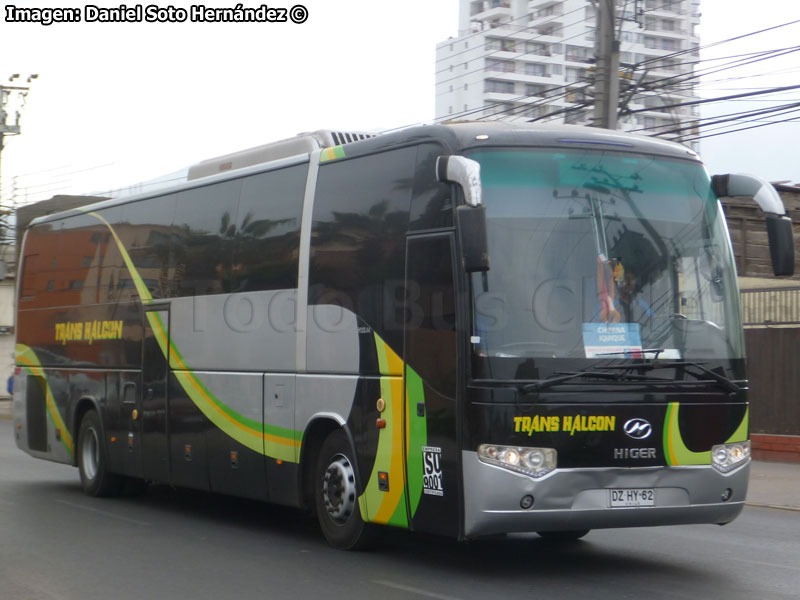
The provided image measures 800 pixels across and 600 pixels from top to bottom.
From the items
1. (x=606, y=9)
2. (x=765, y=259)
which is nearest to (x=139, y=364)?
(x=606, y=9)

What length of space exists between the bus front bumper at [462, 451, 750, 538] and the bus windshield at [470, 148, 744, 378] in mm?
759

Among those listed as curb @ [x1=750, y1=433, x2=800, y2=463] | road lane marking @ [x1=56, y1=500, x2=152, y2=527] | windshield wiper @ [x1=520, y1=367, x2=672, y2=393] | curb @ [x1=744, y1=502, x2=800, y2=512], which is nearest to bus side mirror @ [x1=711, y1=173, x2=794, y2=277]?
windshield wiper @ [x1=520, y1=367, x2=672, y2=393]

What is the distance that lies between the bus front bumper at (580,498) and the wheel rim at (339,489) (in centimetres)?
170

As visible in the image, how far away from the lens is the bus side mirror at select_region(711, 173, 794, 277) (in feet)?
28.8

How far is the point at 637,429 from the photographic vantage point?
325 inches

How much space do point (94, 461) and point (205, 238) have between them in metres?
3.97

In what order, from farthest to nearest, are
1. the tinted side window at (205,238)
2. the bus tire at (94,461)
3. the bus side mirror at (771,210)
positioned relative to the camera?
the bus tire at (94,461), the tinted side window at (205,238), the bus side mirror at (771,210)

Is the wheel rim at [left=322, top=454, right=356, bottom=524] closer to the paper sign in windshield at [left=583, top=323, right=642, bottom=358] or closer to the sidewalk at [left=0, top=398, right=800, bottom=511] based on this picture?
the paper sign in windshield at [left=583, top=323, right=642, bottom=358]

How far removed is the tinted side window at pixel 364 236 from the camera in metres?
9.06

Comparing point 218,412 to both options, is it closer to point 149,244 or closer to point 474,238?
point 149,244

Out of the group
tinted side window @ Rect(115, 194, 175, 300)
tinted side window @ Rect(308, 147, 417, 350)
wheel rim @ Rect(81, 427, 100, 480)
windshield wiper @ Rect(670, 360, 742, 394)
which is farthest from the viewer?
wheel rim @ Rect(81, 427, 100, 480)

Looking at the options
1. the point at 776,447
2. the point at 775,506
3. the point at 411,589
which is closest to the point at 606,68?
the point at 776,447

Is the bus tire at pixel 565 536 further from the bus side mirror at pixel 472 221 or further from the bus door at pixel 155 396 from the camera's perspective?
the bus door at pixel 155 396

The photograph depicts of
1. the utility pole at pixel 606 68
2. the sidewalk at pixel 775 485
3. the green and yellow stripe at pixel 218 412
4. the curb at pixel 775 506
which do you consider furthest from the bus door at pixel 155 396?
the utility pole at pixel 606 68
